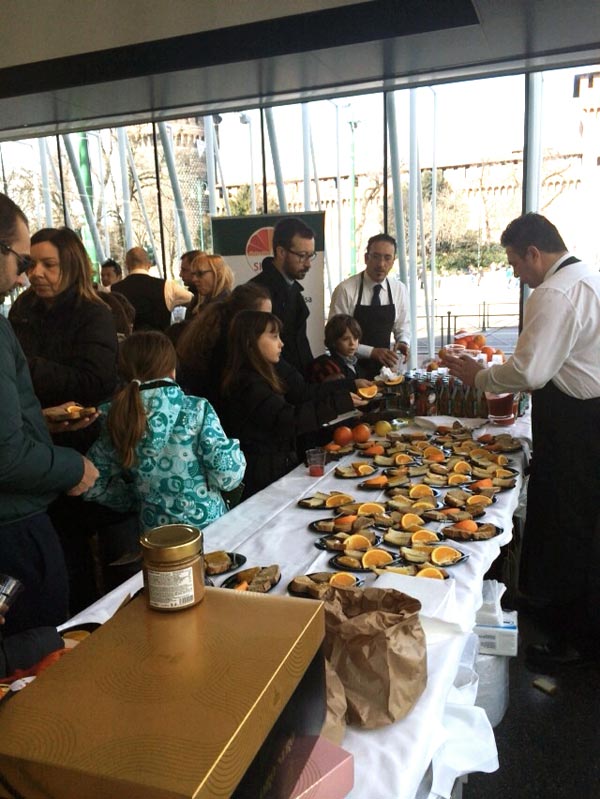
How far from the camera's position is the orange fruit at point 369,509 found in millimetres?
1961

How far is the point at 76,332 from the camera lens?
242 cm

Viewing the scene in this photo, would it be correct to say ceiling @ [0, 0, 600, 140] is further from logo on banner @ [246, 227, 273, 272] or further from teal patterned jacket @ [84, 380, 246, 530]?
teal patterned jacket @ [84, 380, 246, 530]

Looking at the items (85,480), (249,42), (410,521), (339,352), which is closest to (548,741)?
(410,521)

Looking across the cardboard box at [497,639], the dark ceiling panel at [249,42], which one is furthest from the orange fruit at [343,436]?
the dark ceiling panel at [249,42]

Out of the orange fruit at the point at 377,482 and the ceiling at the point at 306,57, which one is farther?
the ceiling at the point at 306,57

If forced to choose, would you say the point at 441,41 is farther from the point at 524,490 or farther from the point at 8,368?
the point at 8,368

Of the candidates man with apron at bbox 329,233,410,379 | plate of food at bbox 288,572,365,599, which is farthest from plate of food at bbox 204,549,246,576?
man with apron at bbox 329,233,410,379

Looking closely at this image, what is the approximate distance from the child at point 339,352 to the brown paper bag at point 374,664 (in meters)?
2.30

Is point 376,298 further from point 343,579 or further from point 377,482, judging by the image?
point 343,579

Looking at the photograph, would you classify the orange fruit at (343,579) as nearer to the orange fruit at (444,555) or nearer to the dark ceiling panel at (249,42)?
the orange fruit at (444,555)

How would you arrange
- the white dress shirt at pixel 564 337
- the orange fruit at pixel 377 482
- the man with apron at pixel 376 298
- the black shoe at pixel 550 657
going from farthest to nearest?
the man with apron at pixel 376 298 → the black shoe at pixel 550 657 → the white dress shirt at pixel 564 337 → the orange fruit at pixel 377 482

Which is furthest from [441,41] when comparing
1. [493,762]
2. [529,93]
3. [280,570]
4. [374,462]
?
[493,762]

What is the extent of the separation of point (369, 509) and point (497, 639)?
0.53 m

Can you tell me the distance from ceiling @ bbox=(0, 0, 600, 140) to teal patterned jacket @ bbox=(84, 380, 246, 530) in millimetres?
3496
